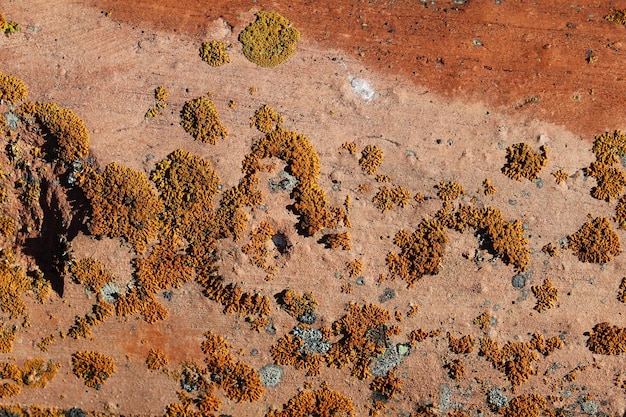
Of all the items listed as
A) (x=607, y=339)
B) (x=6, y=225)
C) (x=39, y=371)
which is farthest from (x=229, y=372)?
(x=607, y=339)

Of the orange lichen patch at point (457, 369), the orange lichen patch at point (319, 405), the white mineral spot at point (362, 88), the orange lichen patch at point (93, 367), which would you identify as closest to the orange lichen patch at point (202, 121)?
the white mineral spot at point (362, 88)

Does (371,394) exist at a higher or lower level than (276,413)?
higher

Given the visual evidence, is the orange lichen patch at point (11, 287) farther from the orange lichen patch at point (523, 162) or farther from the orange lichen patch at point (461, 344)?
the orange lichen patch at point (523, 162)

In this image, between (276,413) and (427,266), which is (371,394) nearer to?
(276,413)

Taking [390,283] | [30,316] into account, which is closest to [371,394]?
[390,283]

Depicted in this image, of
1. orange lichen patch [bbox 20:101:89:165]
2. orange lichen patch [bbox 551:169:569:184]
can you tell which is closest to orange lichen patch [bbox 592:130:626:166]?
orange lichen patch [bbox 551:169:569:184]

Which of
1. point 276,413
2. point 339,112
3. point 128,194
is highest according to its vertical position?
point 339,112

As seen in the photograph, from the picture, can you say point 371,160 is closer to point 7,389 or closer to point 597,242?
point 597,242
